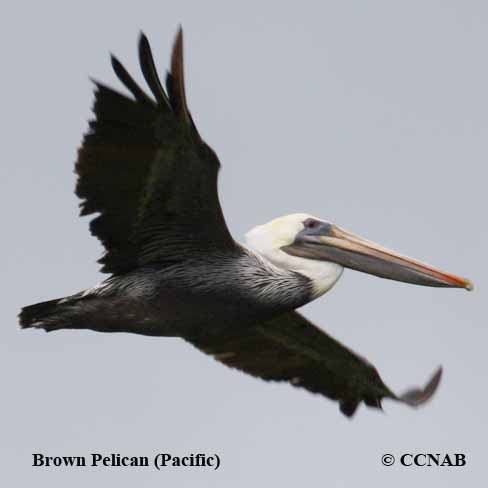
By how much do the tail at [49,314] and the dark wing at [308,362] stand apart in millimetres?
1943

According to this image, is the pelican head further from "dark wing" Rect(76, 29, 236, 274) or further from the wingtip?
the wingtip

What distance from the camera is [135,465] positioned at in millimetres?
13641

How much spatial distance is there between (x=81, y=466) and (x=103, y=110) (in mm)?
4738

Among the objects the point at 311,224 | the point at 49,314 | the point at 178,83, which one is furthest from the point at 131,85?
the point at 311,224

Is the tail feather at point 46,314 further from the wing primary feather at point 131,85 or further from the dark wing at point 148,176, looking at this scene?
the wing primary feather at point 131,85

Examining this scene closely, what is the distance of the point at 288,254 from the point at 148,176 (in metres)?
1.73

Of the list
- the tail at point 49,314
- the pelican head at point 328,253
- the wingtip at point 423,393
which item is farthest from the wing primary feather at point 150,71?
the wingtip at point 423,393

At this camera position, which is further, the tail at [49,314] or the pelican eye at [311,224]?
the pelican eye at [311,224]

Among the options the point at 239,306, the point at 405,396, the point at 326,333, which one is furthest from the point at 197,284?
the point at 405,396

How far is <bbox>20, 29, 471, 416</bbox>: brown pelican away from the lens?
34.1ft

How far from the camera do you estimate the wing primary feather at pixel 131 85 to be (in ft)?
33.4

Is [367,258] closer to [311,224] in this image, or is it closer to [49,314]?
[311,224]

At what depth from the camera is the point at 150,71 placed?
1017 centimetres

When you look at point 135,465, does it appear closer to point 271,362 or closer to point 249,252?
point 271,362
